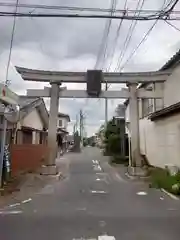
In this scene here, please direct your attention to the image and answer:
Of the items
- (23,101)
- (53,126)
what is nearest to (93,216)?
(53,126)

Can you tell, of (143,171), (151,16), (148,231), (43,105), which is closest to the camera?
(148,231)

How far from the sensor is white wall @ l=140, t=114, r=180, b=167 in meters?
15.7

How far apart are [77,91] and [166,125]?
17.8 ft

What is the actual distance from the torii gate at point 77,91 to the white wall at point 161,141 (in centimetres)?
137

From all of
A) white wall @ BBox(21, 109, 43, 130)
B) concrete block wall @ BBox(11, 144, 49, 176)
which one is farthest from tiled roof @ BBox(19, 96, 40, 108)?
concrete block wall @ BBox(11, 144, 49, 176)

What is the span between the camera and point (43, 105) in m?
28.9

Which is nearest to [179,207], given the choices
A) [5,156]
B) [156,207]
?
[156,207]

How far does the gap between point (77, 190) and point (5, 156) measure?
3.35 metres

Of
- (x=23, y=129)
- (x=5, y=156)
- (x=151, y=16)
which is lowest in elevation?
(x=5, y=156)

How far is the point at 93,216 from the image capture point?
27.5 ft

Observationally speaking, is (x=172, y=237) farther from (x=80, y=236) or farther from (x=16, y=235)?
(x=16, y=235)

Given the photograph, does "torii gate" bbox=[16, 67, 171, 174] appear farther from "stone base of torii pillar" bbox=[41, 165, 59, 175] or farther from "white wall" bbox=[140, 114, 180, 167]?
"white wall" bbox=[140, 114, 180, 167]

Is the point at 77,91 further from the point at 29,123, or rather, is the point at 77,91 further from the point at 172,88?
the point at 29,123

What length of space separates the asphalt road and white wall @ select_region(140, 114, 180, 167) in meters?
3.55
